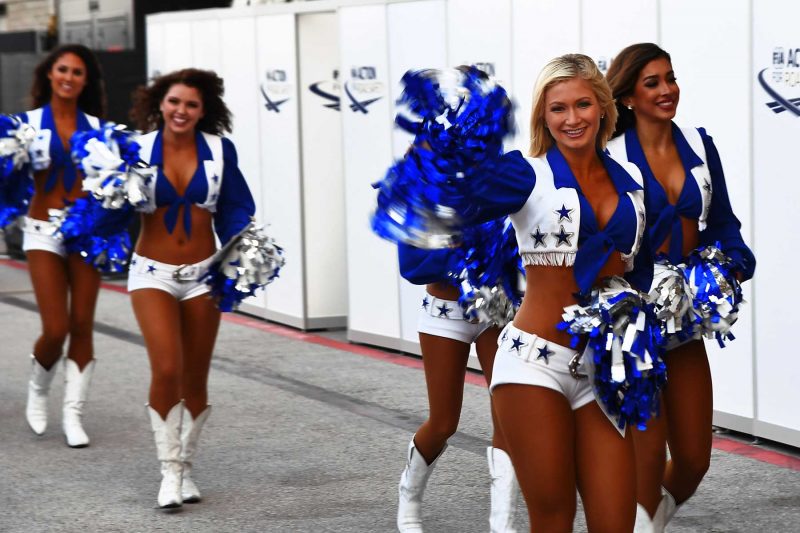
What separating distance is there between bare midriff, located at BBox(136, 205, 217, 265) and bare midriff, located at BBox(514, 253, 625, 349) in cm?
259

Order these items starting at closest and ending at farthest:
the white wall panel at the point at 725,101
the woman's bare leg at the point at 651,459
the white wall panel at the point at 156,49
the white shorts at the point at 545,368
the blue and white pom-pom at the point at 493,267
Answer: the white shorts at the point at 545,368 → the blue and white pom-pom at the point at 493,267 → the woman's bare leg at the point at 651,459 → the white wall panel at the point at 725,101 → the white wall panel at the point at 156,49

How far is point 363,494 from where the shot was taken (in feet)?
21.4

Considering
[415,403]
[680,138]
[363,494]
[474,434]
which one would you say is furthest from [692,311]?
[415,403]

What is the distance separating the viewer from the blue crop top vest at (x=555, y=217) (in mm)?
3951

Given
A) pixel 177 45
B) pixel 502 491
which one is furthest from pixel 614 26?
pixel 177 45

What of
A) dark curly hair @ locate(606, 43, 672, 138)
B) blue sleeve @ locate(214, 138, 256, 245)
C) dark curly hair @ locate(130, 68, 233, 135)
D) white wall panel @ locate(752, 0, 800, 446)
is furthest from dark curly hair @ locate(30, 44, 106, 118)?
dark curly hair @ locate(606, 43, 672, 138)

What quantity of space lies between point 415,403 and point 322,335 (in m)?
3.08

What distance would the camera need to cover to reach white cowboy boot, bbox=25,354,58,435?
26.0 feet

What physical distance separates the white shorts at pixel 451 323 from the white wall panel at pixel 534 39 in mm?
3329

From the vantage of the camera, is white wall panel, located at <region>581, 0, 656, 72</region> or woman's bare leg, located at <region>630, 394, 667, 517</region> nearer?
woman's bare leg, located at <region>630, 394, 667, 517</region>

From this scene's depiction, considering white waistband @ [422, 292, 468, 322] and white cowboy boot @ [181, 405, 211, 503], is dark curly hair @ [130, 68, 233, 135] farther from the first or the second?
white waistband @ [422, 292, 468, 322]

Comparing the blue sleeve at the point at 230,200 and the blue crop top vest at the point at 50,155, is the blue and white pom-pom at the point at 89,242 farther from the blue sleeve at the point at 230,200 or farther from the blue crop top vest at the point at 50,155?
the blue sleeve at the point at 230,200

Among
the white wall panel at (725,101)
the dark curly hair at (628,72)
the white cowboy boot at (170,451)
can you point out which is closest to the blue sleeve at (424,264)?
the dark curly hair at (628,72)

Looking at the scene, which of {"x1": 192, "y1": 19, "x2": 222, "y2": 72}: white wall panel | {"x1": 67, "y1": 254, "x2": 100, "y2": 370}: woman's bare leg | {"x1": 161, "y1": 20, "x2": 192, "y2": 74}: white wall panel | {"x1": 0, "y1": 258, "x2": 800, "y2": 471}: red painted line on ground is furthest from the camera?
{"x1": 161, "y1": 20, "x2": 192, "y2": 74}: white wall panel
